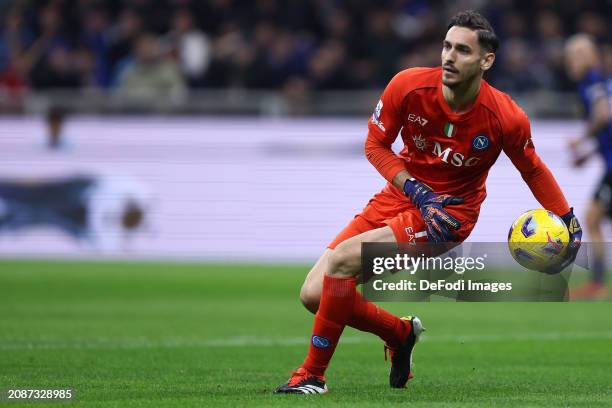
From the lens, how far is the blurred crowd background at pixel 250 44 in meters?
19.0

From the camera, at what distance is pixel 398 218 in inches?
293

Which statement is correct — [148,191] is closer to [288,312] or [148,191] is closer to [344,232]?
[288,312]

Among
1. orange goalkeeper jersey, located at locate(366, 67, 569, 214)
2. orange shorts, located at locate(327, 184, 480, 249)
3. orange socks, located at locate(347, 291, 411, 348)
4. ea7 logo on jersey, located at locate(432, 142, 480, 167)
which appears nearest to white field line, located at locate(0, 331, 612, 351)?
orange socks, located at locate(347, 291, 411, 348)

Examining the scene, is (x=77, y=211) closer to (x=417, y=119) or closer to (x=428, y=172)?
(x=428, y=172)

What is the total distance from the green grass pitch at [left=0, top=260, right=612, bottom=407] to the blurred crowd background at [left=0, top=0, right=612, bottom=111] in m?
3.50

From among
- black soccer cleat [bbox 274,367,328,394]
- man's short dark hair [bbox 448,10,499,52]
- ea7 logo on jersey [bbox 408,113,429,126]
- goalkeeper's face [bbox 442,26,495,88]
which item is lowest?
black soccer cleat [bbox 274,367,328,394]

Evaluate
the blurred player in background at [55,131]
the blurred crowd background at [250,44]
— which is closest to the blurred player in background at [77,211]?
the blurred player in background at [55,131]

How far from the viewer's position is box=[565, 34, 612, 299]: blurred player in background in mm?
14156

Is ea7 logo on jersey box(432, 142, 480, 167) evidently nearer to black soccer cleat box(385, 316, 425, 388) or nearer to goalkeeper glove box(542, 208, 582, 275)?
goalkeeper glove box(542, 208, 582, 275)

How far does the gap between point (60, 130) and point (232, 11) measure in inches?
154

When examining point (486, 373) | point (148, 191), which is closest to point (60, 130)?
point (148, 191)

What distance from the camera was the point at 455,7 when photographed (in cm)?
2138

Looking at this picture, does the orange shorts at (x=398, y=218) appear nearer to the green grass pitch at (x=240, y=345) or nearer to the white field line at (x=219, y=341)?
the green grass pitch at (x=240, y=345)

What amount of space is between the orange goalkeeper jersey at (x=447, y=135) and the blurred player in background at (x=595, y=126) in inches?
264
